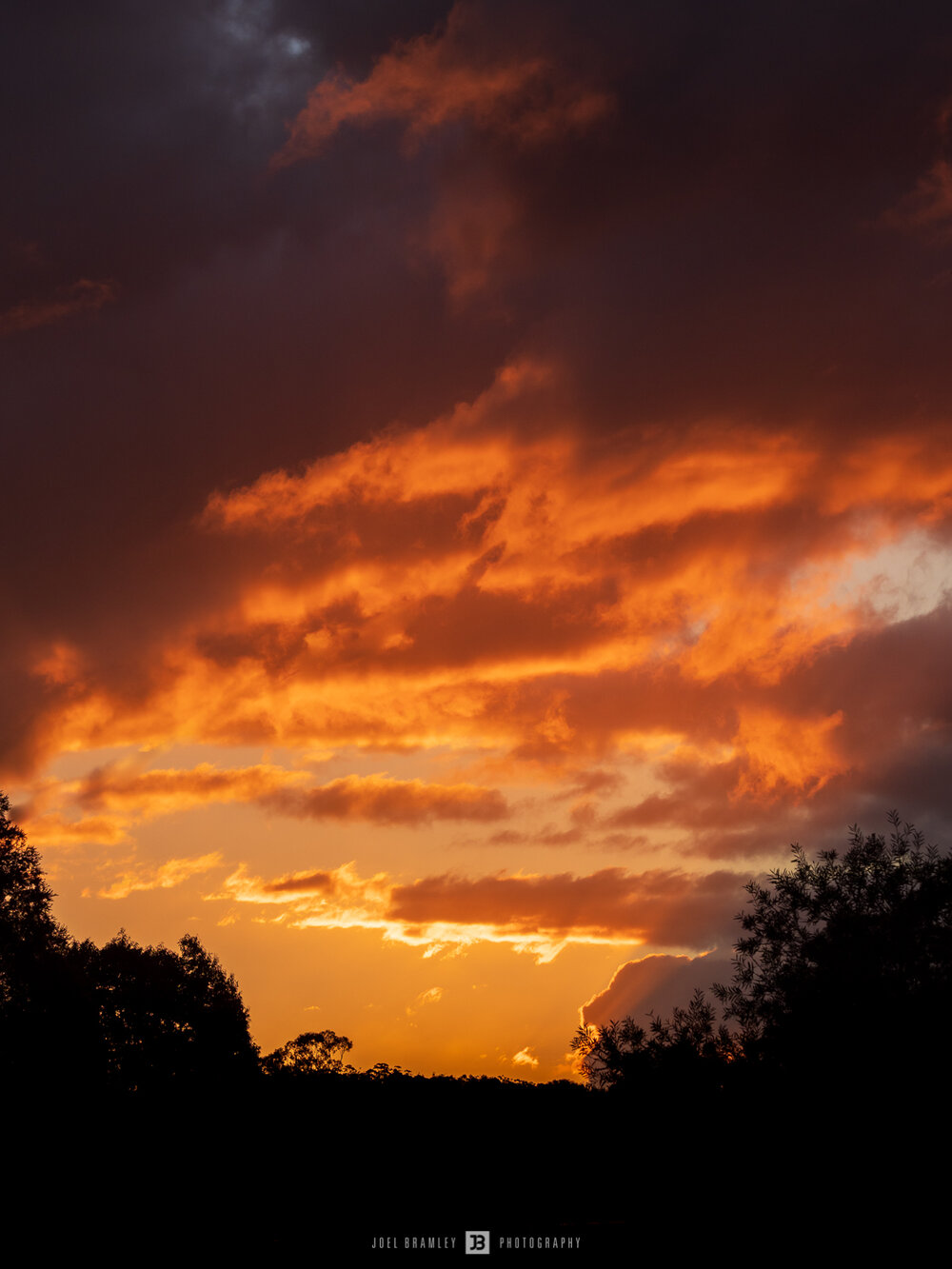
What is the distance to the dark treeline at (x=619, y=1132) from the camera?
65.6ft

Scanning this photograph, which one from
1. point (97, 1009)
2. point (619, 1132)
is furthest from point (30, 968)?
point (619, 1132)

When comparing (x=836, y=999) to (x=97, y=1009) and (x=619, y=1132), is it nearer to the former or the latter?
(x=619, y=1132)

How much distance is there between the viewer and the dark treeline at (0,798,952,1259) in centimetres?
2000

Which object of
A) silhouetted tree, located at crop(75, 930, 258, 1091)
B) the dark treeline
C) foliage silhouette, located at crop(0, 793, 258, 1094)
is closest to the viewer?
the dark treeline

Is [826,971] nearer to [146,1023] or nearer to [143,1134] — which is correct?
[143,1134]

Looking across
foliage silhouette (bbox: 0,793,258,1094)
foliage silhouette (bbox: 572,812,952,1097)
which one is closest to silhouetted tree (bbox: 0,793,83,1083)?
foliage silhouette (bbox: 0,793,258,1094)

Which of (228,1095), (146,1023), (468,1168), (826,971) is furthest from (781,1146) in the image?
(146,1023)

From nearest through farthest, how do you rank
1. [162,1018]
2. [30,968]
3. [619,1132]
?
[619,1132] < [30,968] < [162,1018]

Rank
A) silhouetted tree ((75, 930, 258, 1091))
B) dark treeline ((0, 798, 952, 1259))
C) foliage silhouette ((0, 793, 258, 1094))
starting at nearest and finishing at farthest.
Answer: dark treeline ((0, 798, 952, 1259)) → foliage silhouette ((0, 793, 258, 1094)) → silhouetted tree ((75, 930, 258, 1091))

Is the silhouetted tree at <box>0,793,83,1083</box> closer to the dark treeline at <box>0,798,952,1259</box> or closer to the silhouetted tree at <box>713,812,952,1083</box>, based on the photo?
the dark treeline at <box>0,798,952,1259</box>

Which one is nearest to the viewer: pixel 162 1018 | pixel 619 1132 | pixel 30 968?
pixel 619 1132

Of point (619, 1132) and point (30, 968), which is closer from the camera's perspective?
point (619, 1132)

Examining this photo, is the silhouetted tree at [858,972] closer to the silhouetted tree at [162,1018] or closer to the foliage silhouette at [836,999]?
the foliage silhouette at [836,999]

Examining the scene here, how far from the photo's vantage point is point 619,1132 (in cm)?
2536
